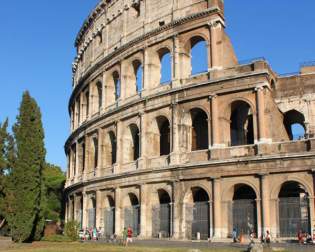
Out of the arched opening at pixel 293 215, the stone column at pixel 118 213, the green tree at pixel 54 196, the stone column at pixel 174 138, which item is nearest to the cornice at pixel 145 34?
the stone column at pixel 174 138

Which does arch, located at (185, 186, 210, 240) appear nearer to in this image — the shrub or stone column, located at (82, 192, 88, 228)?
the shrub

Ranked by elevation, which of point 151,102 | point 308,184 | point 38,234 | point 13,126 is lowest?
point 38,234

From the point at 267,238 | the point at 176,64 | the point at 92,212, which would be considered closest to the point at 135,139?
the point at 176,64

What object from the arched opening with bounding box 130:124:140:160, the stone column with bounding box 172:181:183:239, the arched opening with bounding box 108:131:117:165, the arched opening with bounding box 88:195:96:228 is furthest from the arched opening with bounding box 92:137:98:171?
the stone column with bounding box 172:181:183:239

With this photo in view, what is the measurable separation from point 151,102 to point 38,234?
1014 cm

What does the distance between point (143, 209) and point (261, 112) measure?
8.68 metres

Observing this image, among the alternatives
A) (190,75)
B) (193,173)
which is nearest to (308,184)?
(193,173)

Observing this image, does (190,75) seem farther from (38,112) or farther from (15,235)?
(15,235)

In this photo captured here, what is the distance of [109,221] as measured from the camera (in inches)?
1192

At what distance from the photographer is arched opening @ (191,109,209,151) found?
89.9ft

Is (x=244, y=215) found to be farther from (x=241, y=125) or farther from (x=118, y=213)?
(x=118, y=213)

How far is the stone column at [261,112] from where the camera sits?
78.6ft

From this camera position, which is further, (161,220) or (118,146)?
(118,146)

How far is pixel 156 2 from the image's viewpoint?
99.4 ft
